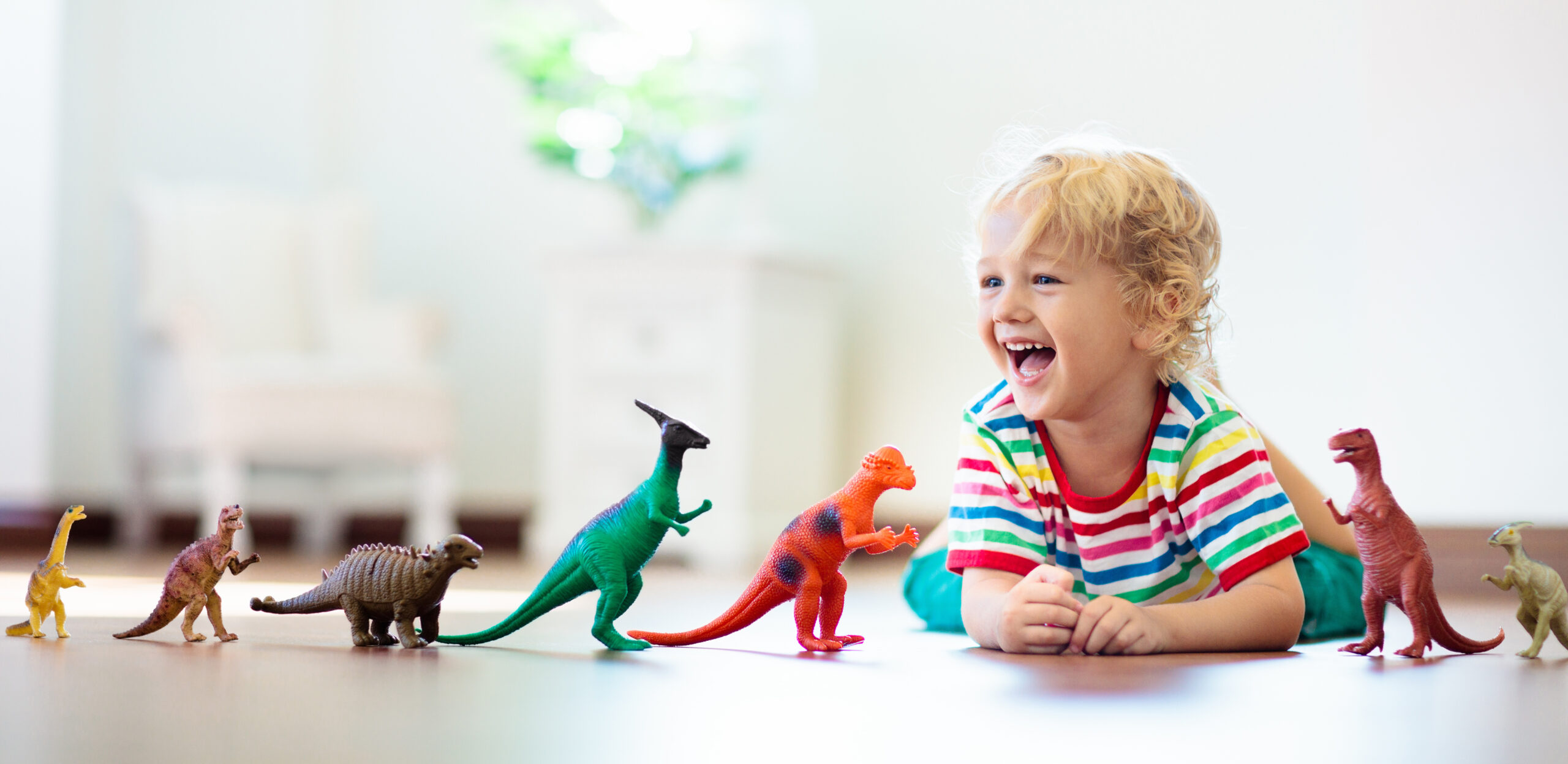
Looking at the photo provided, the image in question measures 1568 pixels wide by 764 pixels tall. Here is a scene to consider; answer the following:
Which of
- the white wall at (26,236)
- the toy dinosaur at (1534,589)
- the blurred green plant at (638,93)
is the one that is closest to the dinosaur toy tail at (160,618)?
the toy dinosaur at (1534,589)

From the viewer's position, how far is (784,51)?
3482 mm

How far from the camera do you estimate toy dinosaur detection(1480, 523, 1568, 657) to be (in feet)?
3.15

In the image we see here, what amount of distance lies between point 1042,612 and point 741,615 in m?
0.21

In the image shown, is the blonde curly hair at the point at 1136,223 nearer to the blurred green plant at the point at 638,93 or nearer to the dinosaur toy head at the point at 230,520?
the dinosaur toy head at the point at 230,520

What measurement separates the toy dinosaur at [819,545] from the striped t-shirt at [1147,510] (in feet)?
0.62

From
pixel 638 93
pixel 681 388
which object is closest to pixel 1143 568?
pixel 681 388

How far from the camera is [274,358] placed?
3.20m

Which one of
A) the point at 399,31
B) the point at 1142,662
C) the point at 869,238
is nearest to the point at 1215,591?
the point at 1142,662

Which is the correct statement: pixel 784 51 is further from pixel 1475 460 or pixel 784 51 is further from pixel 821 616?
pixel 821 616

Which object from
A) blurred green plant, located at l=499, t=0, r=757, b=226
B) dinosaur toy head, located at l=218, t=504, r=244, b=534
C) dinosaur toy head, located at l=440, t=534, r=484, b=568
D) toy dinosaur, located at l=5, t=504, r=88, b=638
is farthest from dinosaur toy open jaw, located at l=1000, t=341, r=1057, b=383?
blurred green plant, located at l=499, t=0, r=757, b=226

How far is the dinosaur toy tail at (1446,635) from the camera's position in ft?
3.25

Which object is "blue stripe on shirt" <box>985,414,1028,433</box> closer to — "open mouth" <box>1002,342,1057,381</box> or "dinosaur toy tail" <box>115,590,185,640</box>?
"open mouth" <box>1002,342,1057,381</box>

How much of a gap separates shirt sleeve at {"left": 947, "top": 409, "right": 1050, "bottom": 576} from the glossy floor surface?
0.08 m

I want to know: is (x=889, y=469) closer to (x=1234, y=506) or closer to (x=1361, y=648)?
(x=1234, y=506)
